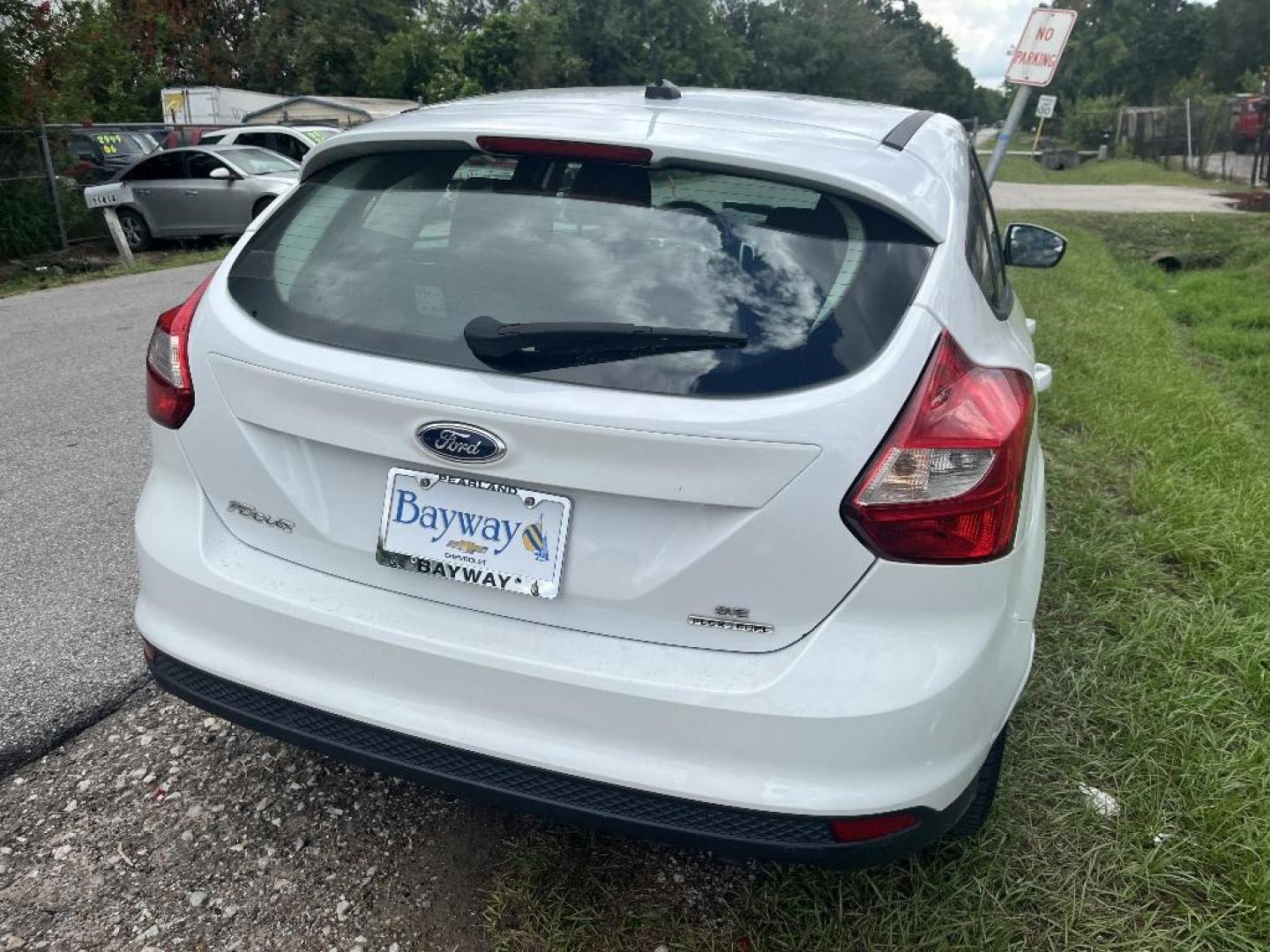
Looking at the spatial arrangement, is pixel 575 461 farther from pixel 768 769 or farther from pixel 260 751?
pixel 260 751

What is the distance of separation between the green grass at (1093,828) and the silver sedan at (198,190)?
41.9 ft

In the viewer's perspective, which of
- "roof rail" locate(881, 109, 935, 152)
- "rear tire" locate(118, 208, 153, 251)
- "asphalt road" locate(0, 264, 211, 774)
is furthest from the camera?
"rear tire" locate(118, 208, 153, 251)

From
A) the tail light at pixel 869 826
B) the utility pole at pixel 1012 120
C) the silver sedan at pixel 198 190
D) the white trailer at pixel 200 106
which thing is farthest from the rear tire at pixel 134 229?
the tail light at pixel 869 826

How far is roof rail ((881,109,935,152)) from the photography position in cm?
226

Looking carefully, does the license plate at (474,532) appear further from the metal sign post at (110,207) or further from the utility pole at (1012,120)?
the metal sign post at (110,207)

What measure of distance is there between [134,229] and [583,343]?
15.3 meters

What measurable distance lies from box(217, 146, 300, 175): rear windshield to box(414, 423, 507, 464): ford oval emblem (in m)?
14.0

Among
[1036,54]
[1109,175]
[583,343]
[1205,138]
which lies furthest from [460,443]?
[1109,175]

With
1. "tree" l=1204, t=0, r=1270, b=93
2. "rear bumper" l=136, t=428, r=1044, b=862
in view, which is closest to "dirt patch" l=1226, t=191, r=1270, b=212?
"rear bumper" l=136, t=428, r=1044, b=862

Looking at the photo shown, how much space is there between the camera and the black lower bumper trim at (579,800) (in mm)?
1803

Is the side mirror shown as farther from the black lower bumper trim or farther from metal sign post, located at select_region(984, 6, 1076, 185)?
metal sign post, located at select_region(984, 6, 1076, 185)

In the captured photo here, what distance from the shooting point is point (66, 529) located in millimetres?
3955

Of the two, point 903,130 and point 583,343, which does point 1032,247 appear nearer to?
point 903,130

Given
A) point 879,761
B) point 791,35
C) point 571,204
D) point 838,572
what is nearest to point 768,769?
point 879,761
